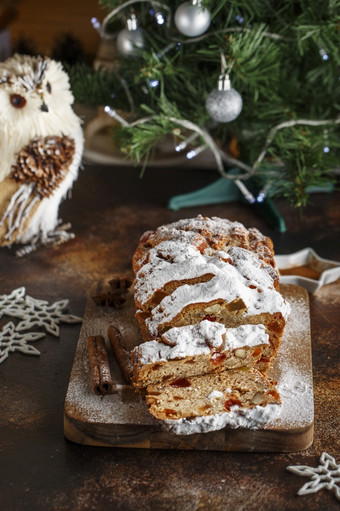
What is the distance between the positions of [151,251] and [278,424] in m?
0.51

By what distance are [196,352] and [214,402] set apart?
0.36ft

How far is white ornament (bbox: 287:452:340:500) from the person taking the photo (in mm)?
1384

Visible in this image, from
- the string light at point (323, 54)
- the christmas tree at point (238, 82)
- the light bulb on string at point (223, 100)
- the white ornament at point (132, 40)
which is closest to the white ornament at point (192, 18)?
the christmas tree at point (238, 82)

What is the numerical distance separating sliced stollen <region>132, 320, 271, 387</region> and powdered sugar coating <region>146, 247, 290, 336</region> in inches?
2.4

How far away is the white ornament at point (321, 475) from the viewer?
1384 mm

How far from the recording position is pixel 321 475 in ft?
4.65

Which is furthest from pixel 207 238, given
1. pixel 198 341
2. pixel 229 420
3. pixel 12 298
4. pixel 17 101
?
pixel 17 101

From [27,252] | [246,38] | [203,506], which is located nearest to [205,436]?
[203,506]

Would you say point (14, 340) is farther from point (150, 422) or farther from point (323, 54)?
point (323, 54)

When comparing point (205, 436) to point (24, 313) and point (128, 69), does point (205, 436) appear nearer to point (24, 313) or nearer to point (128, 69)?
point (24, 313)

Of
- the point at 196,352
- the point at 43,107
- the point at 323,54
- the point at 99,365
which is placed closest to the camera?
the point at 196,352

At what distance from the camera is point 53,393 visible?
1640mm

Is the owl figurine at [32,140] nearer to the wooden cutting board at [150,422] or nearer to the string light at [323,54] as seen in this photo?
the wooden cutting board at [150,422]

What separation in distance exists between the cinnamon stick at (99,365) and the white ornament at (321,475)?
1.39 feet
